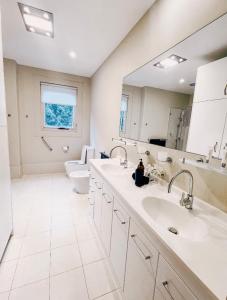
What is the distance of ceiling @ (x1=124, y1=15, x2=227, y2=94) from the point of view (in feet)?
3.13

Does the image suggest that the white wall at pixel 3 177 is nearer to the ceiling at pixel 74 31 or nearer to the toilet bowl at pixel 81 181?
the ceiling at pixel 74 31

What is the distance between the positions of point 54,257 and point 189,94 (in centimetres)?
198

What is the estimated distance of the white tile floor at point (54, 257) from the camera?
123cm

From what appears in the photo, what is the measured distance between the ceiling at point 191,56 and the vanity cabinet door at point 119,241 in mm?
1089

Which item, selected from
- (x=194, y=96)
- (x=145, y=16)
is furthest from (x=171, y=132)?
(x=145, y=16)

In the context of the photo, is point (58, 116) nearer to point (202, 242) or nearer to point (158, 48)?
point (158, 48)

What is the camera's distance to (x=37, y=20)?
1835mm

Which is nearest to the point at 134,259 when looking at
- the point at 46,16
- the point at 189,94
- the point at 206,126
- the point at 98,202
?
the point at 98,202

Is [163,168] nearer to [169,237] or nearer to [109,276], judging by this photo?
[169,237]

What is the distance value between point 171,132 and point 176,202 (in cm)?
60

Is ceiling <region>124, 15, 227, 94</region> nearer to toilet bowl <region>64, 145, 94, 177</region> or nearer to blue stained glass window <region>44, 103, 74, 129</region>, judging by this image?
toilet bowl <region>64, 145, 94, 177</region>

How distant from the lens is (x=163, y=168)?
54.4 inches

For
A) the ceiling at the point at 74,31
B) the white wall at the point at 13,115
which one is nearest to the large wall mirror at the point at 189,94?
the ceiling at the point at 74,31

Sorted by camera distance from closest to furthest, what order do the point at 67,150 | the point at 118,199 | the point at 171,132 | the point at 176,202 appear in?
the point at 176,202, the point at 118,199, the point at 171,132, the point at 67,150
